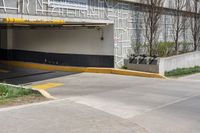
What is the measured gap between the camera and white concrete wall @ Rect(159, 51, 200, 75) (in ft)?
67.7

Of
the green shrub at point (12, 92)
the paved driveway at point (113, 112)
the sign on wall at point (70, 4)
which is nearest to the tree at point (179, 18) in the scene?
the sign on wall at point (70, 4)

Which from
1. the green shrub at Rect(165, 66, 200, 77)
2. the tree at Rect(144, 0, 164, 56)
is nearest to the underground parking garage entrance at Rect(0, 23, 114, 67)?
the green shrub at Rect(165, 66, 200, 77)

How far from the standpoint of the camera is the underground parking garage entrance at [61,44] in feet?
72.3

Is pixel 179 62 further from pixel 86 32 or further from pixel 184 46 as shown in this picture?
pixel 184 46

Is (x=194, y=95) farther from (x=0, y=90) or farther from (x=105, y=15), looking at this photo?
(x=105, y=15)

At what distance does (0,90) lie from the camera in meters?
12.6

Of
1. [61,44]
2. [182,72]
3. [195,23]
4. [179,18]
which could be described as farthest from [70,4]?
[195,23]

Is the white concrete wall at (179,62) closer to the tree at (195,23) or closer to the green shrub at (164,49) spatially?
the green shrub at (164,49)

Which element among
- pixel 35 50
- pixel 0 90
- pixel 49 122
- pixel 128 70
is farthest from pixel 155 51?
pixel 49 122

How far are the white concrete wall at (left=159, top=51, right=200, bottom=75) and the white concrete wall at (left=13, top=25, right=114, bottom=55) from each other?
9.74 ft

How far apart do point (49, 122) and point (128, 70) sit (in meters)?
12.6

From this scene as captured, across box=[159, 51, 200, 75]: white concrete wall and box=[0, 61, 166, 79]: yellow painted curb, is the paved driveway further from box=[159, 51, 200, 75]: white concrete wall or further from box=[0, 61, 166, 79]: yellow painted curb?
box=[159, 51, 200, 75]: white concrete wall

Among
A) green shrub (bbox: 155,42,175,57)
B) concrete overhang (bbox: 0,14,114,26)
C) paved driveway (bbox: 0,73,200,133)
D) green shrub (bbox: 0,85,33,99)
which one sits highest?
concrete overhang (bbox: 0,14,114,26)

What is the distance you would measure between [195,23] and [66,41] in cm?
1091
